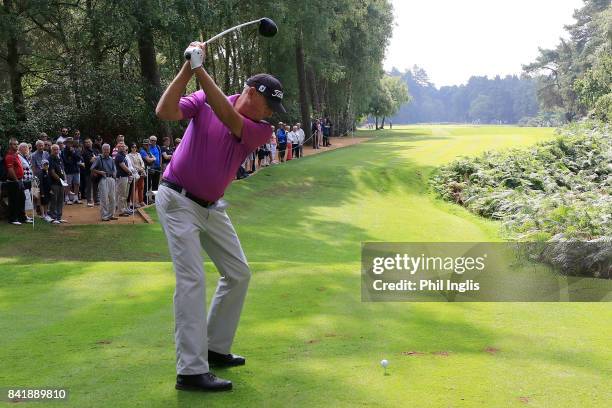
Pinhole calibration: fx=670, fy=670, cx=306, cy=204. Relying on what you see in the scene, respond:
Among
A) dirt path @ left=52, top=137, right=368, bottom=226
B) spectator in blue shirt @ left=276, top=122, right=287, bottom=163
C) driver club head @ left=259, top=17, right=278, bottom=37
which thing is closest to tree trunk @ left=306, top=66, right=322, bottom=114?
spectator in blue shirt @ left=276, top=122, right=287, bottom=163

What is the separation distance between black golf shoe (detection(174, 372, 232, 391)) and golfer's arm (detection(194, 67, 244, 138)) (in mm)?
1741

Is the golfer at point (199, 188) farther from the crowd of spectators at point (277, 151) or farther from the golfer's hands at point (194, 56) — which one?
the crowd of spectators at point (277, 151)

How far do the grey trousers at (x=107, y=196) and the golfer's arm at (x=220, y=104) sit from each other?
1416cm

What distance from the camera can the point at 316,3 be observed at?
1468 inches

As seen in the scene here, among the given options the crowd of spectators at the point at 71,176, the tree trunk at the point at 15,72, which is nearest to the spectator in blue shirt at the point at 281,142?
the tree trunk at the point at 15,72

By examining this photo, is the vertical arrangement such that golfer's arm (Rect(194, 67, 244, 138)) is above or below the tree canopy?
below

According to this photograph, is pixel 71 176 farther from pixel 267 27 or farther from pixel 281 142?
pixel 281 142

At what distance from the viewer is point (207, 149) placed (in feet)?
16.0

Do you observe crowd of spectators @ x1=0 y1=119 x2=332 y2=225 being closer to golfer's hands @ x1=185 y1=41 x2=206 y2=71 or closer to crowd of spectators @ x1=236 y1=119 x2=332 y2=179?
crowd of spectators @ x1=236 y1=119 x2=332 y2=179

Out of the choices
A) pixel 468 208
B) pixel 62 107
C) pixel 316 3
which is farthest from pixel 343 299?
pixel 316 3

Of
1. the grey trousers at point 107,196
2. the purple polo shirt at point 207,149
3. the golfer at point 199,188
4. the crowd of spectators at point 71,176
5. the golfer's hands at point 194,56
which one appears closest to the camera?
the golfer's hands at point 194,56

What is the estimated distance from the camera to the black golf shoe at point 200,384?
4703mm

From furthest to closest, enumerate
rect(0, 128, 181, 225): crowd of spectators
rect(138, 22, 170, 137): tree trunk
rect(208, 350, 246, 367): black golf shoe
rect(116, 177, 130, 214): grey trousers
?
rect(138, 22, 170, 137): tree trunk
rect(116, 177, 130, 214): grey trousers
rect(0, 128, 181, 225): crowd of spectators
rect(208, 350, 246, 367): black golf shoe

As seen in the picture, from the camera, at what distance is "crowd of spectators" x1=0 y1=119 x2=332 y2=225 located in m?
17.5
